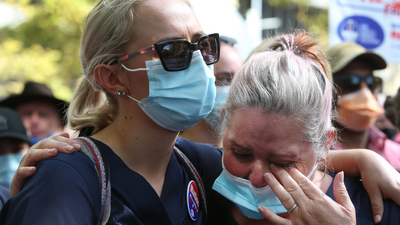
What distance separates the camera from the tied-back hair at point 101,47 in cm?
185

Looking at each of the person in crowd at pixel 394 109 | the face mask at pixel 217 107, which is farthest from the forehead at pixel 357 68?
the face mask at pixel 217 107

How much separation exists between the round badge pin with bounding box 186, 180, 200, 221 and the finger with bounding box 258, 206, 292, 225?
40 centimetres

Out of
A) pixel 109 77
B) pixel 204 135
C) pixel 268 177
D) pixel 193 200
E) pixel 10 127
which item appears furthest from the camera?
pixel 10 127

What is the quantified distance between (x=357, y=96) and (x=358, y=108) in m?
0.12

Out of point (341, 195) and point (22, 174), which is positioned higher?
point (22, 174)

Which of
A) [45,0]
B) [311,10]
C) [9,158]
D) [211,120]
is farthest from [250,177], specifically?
[311,10]

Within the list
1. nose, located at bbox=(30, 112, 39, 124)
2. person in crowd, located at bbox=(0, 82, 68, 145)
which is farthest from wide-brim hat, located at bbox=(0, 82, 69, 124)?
nose, located at bbox=(30, 112, 39, 124)

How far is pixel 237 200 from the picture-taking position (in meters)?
2.00

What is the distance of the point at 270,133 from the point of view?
184 cm

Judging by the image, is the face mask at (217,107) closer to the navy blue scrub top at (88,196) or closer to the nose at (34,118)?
the navy blue scrub top at (88,196)

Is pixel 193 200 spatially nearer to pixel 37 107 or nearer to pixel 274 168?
pixel 274 168

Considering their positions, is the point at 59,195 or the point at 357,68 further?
the point at 357,68

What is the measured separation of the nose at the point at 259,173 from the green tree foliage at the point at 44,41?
30.4 feet

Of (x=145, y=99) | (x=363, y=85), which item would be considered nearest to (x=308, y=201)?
(x=145, y=99)
